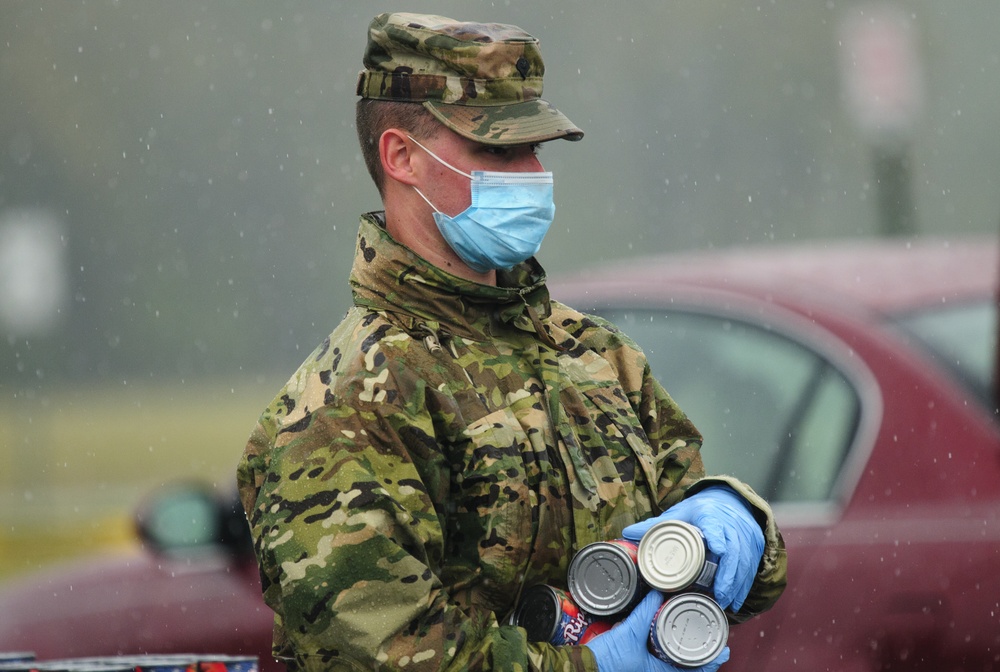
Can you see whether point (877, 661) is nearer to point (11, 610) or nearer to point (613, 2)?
point (11, 610)

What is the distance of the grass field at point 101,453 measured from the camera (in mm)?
16781

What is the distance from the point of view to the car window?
3.68 meters

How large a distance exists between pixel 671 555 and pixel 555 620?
208 millimetres

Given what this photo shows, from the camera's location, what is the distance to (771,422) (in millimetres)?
3846

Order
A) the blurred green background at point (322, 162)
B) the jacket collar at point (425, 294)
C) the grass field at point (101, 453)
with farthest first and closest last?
the blurred green background at point (322, 162) < the grass field at point (101, 453) < the jacket collar at point (425, 294)

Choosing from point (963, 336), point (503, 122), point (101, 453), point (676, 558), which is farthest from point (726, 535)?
point (101, 453)

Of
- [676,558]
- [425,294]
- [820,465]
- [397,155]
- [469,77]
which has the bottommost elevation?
[820,465]

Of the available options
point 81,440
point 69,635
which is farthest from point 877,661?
point 81,440

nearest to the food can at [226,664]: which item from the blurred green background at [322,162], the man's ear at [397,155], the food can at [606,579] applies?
the food can at [606,579]

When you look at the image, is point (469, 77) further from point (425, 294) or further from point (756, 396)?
point (756, 396)

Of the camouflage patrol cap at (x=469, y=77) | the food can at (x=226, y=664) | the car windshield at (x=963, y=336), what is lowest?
the food can at (x=226, y=664)

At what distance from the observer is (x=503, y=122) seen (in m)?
2.58

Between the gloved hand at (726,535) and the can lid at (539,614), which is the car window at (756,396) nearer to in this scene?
the gloved hand at (726,535)

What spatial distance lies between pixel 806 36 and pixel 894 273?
49.1 metres
